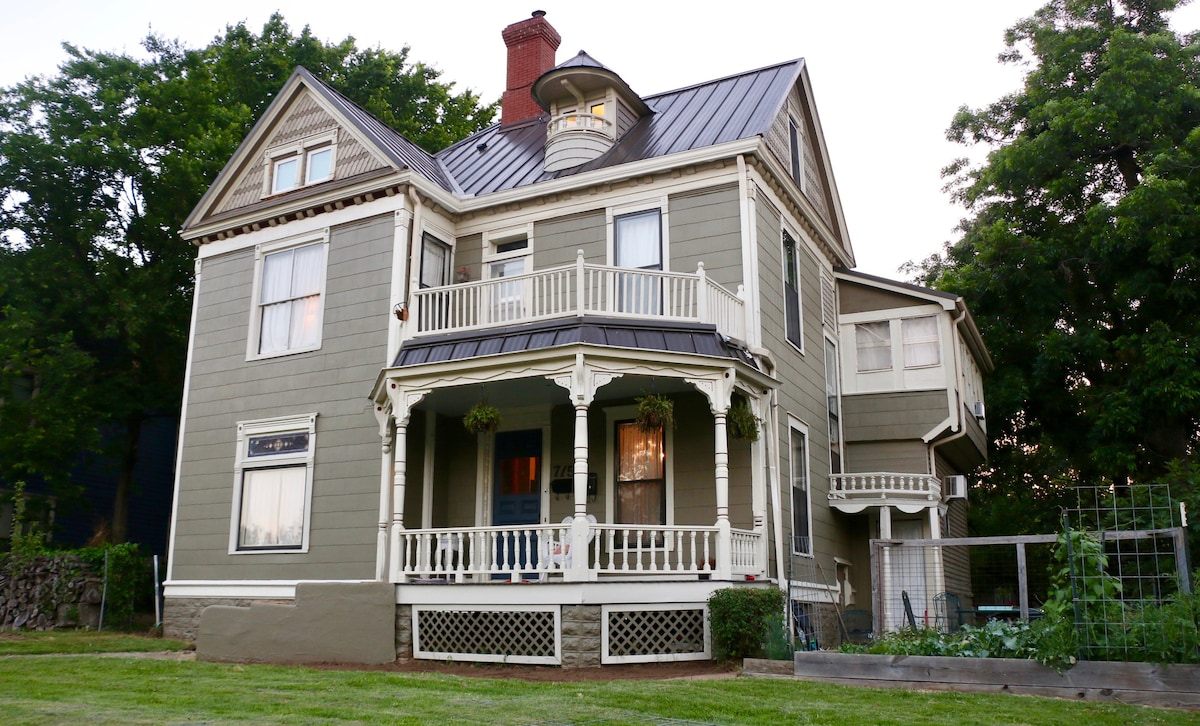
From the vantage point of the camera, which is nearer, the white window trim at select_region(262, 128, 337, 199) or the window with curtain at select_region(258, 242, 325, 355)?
the window with curtain at select_region(258, 242, 325, 355)

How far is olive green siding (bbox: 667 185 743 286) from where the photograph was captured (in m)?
14.1

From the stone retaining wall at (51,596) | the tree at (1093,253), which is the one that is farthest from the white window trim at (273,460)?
the tree at (1093,253)

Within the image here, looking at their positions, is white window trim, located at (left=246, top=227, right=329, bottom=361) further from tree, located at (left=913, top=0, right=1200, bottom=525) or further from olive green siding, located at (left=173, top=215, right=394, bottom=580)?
tree, located at (left=913, top=0, right=1200, bottom=525)

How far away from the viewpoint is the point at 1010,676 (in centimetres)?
893

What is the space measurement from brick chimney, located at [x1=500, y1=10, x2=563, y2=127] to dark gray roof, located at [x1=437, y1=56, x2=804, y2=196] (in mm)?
1168

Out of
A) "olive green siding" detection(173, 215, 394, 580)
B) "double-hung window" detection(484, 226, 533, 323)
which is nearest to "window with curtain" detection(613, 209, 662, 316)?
"double-hung window" detection(484, 226, 533, 323)

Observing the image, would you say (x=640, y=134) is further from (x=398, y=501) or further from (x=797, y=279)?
(x=398, y=501)

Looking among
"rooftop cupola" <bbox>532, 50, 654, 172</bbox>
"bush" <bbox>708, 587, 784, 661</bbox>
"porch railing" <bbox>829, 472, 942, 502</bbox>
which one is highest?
"rooftop cupola" <bbox>532, 50, 654, 172</bbox>

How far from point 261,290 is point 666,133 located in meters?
7.15

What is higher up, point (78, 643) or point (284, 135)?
point (284, 135)

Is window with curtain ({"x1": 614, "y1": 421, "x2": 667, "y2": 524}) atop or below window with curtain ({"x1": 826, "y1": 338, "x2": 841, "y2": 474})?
below

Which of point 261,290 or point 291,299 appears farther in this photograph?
point 261,290

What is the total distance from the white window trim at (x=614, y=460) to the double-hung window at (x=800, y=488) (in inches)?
74.7

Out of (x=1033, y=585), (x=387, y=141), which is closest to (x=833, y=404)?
(x=1033, y=585)
